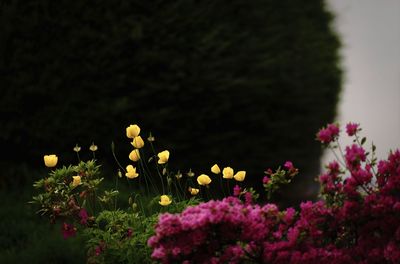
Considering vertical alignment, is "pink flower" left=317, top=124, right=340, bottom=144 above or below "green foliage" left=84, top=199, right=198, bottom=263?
above

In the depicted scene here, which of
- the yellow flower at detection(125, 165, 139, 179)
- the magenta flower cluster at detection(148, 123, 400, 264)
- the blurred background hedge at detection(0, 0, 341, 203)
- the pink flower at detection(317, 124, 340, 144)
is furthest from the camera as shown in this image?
the blurred background hedge at detection(0, 0, 341, 203)

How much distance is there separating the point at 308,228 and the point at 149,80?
365cm

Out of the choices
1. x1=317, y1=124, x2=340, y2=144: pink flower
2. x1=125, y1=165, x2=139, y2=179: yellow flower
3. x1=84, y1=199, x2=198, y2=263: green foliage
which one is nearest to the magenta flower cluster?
x1=317, y1=124, x2=340, y2=144: pink flower

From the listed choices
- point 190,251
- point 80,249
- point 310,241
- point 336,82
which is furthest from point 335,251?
point 336,82

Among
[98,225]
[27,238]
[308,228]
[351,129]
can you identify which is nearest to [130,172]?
[98,225]

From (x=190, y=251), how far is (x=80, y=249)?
183 cm

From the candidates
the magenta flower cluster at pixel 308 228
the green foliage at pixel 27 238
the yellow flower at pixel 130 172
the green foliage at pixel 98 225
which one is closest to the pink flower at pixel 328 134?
the magenta flower cluster at pixel 308 228

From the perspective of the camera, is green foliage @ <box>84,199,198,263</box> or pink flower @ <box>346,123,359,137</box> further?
green foliage @ <box>84,199,198,263</box>

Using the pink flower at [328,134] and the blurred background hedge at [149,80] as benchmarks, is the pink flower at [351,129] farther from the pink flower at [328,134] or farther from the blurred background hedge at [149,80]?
the blurred background hedge at [149,80]

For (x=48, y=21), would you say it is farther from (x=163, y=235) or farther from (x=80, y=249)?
(x=163, y=235)

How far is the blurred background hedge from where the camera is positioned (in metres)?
6.80

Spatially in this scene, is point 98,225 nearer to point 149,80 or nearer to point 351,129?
point 351,129

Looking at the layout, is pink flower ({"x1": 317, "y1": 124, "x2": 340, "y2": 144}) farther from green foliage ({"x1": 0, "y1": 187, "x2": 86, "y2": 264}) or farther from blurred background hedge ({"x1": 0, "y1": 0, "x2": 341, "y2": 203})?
blurred background hedge ({"x1": 0, "y1": 0, "x2": 341, "y2": 203})

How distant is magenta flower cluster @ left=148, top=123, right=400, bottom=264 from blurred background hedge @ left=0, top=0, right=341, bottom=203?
3.32 metres
